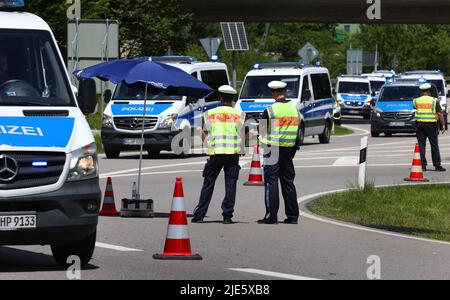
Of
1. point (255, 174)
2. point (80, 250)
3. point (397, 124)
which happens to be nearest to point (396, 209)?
point (255, 174)

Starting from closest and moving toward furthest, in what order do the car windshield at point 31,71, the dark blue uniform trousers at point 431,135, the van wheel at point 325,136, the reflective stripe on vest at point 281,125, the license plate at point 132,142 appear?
the car windshield at point 31,71
the reflective stripe on vest at point 281,125
the dark blue uniform trousers at point 431,135
the license plate at point 132,142
the van wheel at point 325,136

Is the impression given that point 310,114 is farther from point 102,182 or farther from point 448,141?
point 102,182

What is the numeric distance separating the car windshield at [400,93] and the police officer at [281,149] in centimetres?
2627

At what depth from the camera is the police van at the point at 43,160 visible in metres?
11.0

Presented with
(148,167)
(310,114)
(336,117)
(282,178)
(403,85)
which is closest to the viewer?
(282,178)

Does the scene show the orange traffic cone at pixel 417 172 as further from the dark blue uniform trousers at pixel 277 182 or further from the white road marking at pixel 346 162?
the dark blue uniform trousers at pixel 277 182

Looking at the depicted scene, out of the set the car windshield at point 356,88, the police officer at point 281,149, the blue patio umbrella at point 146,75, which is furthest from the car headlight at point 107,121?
the car windshield at point 356,88

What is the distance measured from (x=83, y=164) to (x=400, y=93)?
3248 cm

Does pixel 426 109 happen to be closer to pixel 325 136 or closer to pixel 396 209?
pixel 396 209

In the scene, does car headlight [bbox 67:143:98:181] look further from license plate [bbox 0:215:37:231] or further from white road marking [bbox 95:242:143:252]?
white road marking [bbox 95:242:143:252]

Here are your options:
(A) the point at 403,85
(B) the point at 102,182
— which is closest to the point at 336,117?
(A) the point at 403,85
